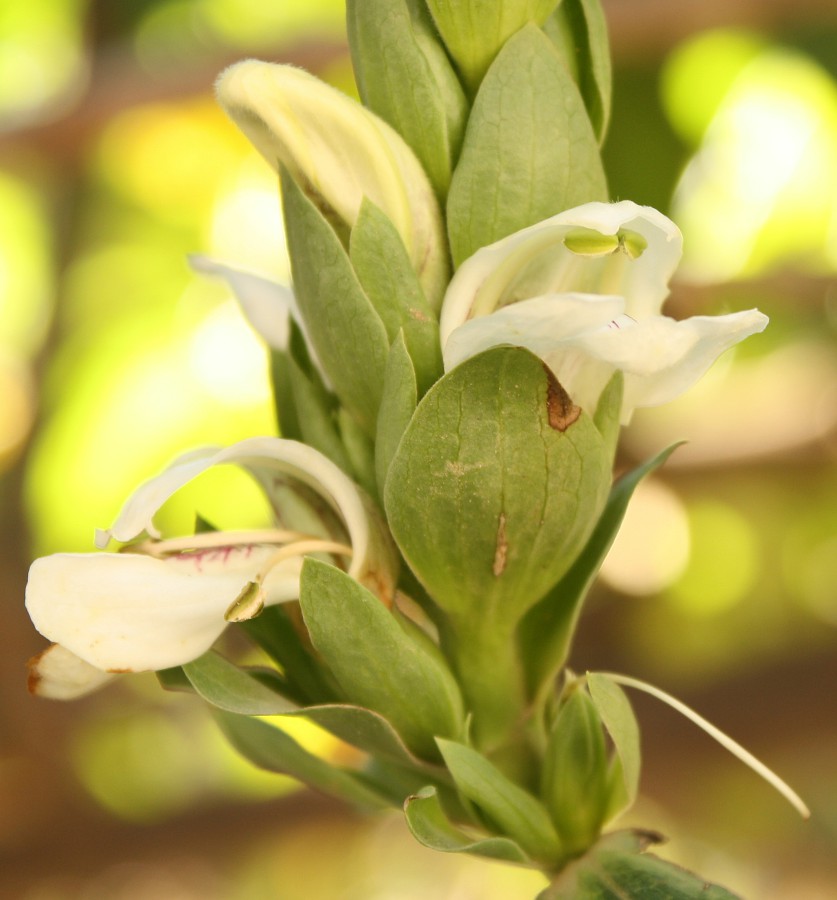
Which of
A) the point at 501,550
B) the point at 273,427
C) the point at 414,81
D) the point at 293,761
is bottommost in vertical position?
the point at 273,427

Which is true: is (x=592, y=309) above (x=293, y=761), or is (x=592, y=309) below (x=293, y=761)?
above

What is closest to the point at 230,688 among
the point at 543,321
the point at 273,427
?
the point at 543,321

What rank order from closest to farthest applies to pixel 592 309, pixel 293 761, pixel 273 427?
pixel 592 309 < pixel 293 761 < pixel 273 427

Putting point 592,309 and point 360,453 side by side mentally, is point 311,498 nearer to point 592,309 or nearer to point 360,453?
point 360,453

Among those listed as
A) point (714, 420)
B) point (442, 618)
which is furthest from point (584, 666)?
point (442, 618)

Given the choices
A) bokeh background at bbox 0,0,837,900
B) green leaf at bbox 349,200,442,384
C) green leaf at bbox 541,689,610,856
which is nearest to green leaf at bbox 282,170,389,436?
green leaf at bbox 349,200,442,384

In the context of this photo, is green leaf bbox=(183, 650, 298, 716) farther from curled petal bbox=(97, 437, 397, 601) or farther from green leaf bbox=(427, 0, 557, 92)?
green leaf bbox=(427, 0, 557, 92)

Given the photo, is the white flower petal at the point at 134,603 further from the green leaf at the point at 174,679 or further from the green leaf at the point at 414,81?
the green leaf at the point at 414,81
